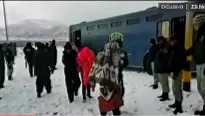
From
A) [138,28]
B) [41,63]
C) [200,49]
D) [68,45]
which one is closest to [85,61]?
[68,45]

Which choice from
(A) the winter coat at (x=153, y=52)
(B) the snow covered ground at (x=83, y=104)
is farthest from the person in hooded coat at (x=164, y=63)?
(A) the winter coat at (x=153, y=52)

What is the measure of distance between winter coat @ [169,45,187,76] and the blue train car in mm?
4734

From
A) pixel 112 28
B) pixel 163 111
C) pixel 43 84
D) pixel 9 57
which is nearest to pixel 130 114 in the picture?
pixel 163 111

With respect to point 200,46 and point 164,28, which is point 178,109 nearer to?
point 200,46

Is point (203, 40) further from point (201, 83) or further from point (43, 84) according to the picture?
point (43, 84)

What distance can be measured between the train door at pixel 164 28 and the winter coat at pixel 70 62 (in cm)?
437

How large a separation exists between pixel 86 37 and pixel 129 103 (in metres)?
13.3

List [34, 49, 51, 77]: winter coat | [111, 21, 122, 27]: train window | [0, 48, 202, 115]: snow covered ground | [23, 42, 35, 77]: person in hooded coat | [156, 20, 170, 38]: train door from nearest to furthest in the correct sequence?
1. [0, 48, 202, 115]: snow covered ground
2. [34, 49, 51, 77]: winter coat
3. [156, 20, 170, 38]: train door
4. [23, 42, 35, 77]: person in hooded coat
5. [111, 21, 122, 27]: train window

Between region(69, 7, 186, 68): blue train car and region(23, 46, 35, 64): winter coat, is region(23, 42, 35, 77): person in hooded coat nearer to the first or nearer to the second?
region(23, 46, 35, 64): winter coat

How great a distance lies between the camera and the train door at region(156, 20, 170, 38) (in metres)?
12.0

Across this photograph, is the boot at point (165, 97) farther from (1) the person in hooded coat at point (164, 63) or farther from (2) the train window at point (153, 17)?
(2) the train window at point (153, 17)

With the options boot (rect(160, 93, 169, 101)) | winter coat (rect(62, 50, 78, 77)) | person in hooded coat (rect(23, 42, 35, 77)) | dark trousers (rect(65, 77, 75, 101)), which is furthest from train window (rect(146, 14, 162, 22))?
person in hooded coat (rect(23, 42, 35, 77))

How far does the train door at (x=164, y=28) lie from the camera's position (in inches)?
474

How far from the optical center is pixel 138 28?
14.7 m
